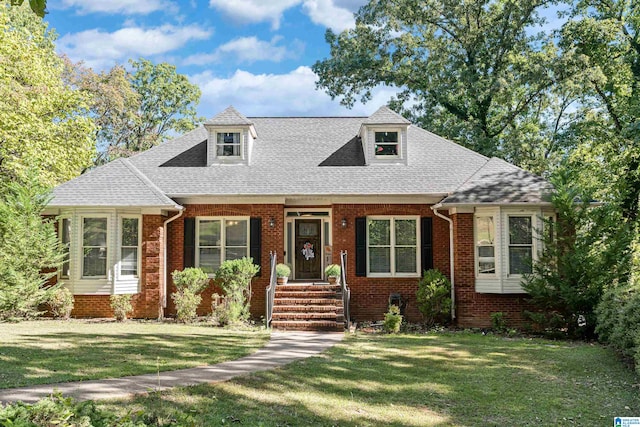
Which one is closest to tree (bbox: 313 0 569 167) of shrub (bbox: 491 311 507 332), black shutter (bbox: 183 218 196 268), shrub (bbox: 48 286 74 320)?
shrub (bbox: 491 311 507 332)

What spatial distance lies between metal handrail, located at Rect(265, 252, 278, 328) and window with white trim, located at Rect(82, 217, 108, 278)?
4.81 m

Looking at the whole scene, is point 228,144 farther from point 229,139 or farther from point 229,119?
point 229,119

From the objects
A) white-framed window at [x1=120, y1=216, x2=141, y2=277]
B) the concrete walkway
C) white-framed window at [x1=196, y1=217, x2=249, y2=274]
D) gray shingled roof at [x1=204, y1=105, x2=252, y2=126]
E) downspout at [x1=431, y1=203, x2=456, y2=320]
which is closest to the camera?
the concrete walkway

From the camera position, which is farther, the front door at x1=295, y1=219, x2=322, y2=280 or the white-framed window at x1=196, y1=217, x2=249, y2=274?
the front door at x1=295, y1=219, x2=322, y2=280

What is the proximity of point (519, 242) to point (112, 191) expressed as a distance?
11761mm

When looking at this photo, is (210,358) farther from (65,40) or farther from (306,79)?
(65,40)

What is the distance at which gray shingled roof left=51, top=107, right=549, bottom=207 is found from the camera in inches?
558

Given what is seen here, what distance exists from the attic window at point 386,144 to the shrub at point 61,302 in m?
10.2

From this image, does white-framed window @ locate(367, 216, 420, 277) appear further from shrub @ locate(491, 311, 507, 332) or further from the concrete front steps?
shrub @ locate(491, 311, 507, 332)

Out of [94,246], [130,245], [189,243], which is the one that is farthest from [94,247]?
[189,243]

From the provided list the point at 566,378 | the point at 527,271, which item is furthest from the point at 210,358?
the point at 527,271

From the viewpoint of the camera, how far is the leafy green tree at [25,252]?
42.8 feet

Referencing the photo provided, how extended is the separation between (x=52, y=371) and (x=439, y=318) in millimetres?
10018

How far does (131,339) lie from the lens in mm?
10391
